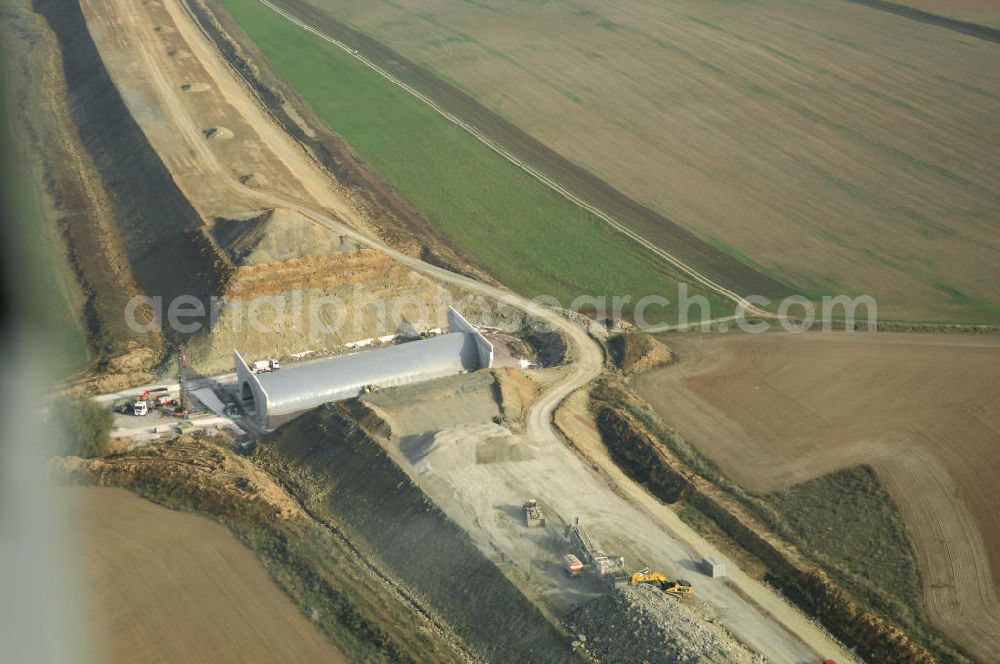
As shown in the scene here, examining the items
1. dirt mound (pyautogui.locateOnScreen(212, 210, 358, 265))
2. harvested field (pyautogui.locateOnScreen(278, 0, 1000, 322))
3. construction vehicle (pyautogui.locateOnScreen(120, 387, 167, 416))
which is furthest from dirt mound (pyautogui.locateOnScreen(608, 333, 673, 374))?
construction vehicle (pyautogui.locateOnScreen(120, 387, 167, 416))

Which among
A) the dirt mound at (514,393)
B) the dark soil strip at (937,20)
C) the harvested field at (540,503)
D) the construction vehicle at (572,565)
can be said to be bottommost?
the dirt mound at (514,393)

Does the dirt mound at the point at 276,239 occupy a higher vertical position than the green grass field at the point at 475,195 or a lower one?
higher

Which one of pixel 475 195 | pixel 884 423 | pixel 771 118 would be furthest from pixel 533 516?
pixel 771 118

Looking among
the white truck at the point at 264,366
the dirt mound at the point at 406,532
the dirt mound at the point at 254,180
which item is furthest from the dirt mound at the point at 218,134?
the dirt mound at the point at 406,532

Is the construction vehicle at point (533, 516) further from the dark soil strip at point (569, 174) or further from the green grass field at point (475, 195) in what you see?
the dark soil strip at point (569, 174)

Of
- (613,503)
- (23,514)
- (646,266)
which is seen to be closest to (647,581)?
(613,503)

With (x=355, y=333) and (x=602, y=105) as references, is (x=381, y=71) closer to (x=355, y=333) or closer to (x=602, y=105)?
(x=602, y=105)
